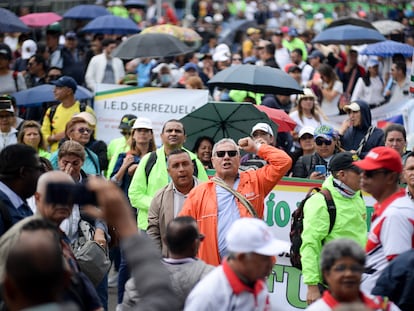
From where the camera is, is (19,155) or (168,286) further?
(19,155)

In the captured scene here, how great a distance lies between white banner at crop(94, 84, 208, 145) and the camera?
15.2 m

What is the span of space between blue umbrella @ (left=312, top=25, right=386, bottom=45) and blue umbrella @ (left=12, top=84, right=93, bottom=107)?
249 inches

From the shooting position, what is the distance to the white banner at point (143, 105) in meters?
15.2

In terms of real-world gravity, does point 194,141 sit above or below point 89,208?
below

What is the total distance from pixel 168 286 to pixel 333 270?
1649 millimetres

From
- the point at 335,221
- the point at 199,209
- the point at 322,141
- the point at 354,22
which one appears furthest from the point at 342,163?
the point at 354,22

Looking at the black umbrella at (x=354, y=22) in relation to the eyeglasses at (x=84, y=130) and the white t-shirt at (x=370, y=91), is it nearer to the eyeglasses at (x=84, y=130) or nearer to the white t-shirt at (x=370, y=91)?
the white t-shirt at (x=370, y=91)

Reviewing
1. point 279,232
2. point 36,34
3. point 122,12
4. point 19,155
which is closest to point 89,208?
point 19,155

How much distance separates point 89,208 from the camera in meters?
4.88

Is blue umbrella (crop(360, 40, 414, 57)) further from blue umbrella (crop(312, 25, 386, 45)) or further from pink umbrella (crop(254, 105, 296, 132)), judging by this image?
pink umbrella (crop(254, 105, 296, 132))

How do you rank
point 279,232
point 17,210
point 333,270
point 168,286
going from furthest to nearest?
point 279,232, point 17,210, point 333,270, point 168,286

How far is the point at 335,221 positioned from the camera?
845 cm

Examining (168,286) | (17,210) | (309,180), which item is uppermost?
(168,286)

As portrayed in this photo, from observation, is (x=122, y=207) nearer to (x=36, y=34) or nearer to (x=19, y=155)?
(x=19, y=155)
